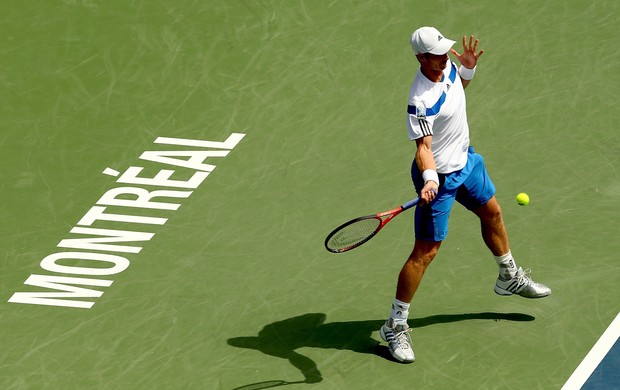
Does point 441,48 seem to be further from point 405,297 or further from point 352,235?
point 405,297

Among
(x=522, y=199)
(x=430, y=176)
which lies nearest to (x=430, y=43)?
(x=430, y=176)

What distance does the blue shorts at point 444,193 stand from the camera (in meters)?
11.3

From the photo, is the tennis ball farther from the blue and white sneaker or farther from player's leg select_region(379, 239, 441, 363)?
the blue and white sneaker

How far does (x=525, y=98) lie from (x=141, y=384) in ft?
18.1

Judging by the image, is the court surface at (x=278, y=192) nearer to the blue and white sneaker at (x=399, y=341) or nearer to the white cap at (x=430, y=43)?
the blue and white sneaker at (x=399, y=341)

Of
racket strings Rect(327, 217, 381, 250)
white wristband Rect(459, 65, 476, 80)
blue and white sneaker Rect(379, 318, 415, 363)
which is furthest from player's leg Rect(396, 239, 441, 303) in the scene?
white wristband Rect(459, 65, 476, 80)

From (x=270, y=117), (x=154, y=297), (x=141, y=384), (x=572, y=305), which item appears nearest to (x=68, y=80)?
(x=270, y=117)

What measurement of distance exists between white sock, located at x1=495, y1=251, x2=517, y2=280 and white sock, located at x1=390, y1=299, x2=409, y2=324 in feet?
3.24

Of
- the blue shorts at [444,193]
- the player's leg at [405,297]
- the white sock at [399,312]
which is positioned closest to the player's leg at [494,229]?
the blue shorts at [444,193]

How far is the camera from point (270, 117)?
14984 mm

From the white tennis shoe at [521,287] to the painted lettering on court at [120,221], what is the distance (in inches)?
130

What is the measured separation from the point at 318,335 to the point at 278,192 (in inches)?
91.6

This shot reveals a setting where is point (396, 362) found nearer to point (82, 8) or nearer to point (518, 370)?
point (518, 370)

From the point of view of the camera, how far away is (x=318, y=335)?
11891 millimetres
